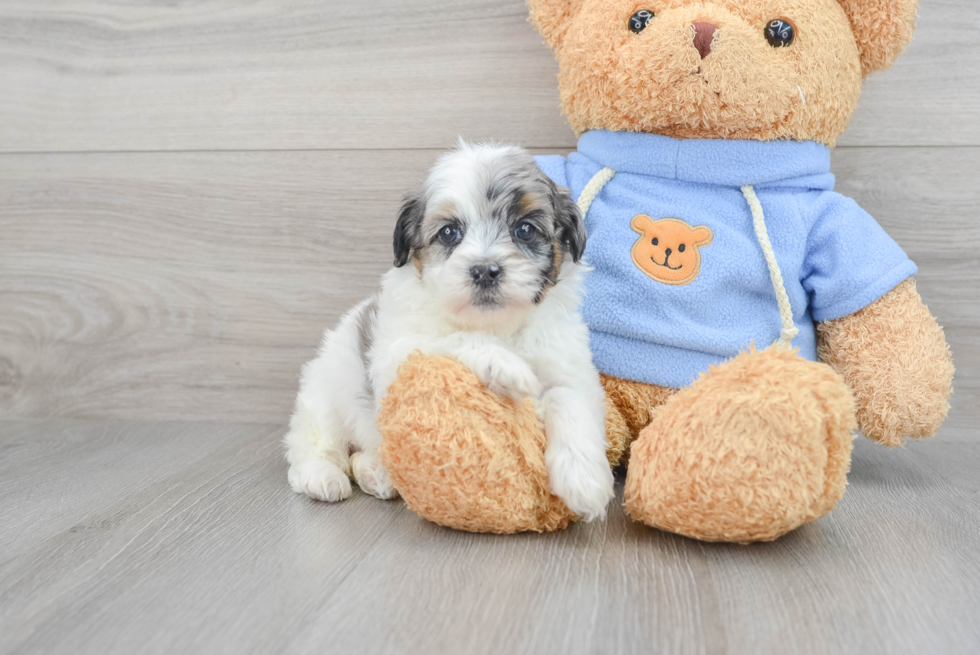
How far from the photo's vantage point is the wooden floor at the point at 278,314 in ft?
3.76

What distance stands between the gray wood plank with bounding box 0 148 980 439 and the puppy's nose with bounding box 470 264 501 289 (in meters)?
0.90

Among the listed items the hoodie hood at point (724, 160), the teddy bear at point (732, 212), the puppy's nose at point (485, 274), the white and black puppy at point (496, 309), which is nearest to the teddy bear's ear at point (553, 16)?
the teddy bear at point (732, 212)

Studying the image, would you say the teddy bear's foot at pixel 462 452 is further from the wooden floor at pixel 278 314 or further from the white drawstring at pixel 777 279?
the white drawstring at pixel 777 279

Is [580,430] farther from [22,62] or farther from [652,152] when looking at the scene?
[22,62]

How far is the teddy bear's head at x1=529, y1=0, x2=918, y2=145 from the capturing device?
1.51m

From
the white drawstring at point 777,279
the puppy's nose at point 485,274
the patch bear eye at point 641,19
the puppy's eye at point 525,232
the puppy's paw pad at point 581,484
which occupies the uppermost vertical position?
the patch bear eye at point 641,19

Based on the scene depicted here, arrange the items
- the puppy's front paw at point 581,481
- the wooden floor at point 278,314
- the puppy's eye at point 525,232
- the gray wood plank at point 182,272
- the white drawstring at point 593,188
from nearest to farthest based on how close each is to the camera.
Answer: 1. the wooden floor at point 278,314
2. the puppy's front paw at point 581,481
3. the puppy's eye at point 525,232
4. the white drawstring at point 593,188
5. the gray wood plank at point 182,272

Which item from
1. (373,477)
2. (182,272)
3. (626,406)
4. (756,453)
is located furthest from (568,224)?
(182,272)

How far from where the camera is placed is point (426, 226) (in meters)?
1.48

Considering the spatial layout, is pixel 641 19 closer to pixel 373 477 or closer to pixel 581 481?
pixel 581 481

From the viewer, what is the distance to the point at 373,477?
164 centimetres

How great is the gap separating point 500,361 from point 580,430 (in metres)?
0.19

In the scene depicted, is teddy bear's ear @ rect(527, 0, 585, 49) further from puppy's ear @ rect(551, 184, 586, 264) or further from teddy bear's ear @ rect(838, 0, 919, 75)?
teddy bear's ear @ rect(838, 0, 919, 75)

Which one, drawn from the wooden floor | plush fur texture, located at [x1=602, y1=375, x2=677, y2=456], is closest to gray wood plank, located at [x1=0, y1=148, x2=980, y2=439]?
the wooden floor
